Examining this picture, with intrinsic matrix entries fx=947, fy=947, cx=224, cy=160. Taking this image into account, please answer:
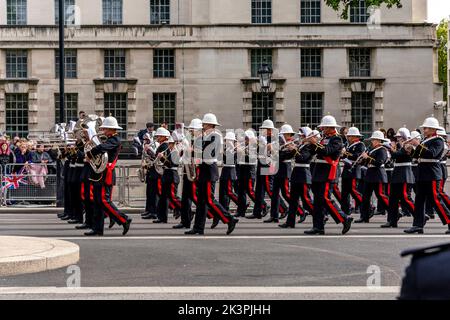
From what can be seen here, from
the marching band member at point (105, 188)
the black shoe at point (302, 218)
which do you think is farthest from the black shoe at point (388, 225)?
the marching band member at point (105, 188)

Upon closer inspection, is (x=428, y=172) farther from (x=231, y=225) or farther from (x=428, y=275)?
(x=428, y=275)

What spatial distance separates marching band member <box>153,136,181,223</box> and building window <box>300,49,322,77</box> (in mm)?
30005

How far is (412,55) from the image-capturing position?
5022 cm

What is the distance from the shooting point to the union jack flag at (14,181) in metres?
25.8

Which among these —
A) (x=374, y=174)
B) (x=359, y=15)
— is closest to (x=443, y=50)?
(x=359, y=15)

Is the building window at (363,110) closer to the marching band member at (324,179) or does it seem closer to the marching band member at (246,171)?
the marching band member at (246,171)

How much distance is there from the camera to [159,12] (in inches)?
2010

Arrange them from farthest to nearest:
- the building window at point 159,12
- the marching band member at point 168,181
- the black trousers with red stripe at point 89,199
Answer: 1. the building window at point 159,12
2. the marching band member at point 168,181
3. the black trousers with red stripe at point 89,199

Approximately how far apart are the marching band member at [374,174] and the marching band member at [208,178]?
4.55 metres

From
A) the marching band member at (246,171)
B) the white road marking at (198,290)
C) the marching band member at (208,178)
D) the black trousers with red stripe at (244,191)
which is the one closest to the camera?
the white road marking at (198,290)

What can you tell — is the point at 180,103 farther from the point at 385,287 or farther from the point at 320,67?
the point at 385,287
